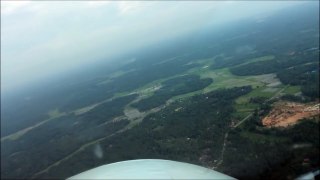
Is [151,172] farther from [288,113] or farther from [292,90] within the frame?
[292,90]

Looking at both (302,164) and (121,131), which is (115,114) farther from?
(302,164)

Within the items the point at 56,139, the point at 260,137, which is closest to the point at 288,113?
the point at 260,137

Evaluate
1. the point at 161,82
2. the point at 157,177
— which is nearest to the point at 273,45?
the point at 161,82

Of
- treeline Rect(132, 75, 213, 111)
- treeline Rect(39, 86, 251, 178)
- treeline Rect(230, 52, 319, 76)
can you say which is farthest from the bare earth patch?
treeline Rect(230, 52, 319, 76)

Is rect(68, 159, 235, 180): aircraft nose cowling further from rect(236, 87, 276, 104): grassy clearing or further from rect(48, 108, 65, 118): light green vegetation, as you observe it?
rect(48, 108, 65, 118): light green vegetation

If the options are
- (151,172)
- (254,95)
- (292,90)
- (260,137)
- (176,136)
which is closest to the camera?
(151,172)
